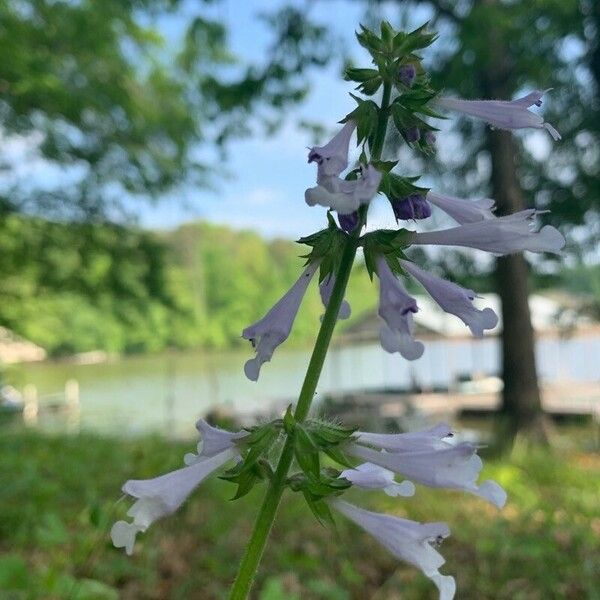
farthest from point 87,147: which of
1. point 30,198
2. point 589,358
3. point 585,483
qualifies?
point 589,358

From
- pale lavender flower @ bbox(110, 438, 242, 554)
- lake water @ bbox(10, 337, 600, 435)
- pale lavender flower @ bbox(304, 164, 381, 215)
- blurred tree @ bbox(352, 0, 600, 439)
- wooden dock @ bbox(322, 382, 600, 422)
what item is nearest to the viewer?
pale lavender flower @ bbox(304, 164, 381, 215)

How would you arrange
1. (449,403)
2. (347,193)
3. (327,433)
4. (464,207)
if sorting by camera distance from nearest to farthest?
(347,193) → (327,433) → (464,207) → (449,403)

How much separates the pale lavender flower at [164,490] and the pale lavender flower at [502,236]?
386 millimetres

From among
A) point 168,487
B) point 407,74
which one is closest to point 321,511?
point 168,487

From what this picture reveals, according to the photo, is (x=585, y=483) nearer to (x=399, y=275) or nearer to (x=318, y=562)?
(x=318, y=562)

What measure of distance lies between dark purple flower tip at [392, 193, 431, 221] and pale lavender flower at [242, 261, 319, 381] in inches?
5.2

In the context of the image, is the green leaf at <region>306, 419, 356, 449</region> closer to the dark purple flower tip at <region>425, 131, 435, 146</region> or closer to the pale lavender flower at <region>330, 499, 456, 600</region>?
the pale lavender flower at <region>330, 499, 456, 600</region>

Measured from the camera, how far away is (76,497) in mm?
4246

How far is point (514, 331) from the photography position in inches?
Result: 407

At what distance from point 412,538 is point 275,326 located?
355mm

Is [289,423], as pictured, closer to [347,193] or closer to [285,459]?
[285,459]

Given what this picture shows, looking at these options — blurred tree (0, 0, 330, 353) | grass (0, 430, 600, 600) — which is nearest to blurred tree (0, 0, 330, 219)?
blurred tree (0, 0, 330, 353)

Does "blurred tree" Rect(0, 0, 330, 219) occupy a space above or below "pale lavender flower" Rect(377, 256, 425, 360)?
above

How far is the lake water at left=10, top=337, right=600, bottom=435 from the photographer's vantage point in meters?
23.6
